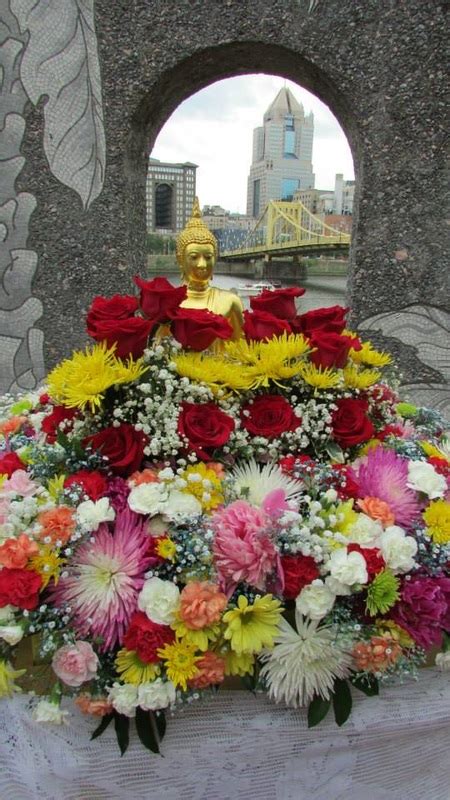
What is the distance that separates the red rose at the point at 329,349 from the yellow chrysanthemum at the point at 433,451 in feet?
1.25

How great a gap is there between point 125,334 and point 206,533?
518 mm

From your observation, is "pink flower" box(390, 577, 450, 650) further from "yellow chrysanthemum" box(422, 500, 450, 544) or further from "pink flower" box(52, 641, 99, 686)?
"pink flower" box(52, 641, 99, 686)

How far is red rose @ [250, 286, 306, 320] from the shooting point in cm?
178

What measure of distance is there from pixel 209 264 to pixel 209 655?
1.75 m

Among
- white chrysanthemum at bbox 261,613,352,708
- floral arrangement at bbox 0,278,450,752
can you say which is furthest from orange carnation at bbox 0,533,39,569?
white chrysanthemum at bbox 261,613,352,708

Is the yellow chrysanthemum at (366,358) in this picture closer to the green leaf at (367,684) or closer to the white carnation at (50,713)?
the green leaf at (367,684)

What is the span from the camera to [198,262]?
98.0 inches

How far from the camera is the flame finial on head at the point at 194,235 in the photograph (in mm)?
2461

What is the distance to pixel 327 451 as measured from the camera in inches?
60.9

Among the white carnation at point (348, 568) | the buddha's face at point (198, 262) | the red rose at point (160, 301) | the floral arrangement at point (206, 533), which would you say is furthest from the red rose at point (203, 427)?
the buddha's face at point (198, 262)

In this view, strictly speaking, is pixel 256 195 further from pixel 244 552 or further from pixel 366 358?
pixel 244 552

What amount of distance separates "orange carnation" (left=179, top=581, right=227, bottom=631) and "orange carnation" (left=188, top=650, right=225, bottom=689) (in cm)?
6

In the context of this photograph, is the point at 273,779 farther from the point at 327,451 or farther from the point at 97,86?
the point at 97,86

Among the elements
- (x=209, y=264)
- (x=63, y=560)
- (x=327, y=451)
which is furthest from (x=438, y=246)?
(x=63, y=560)
